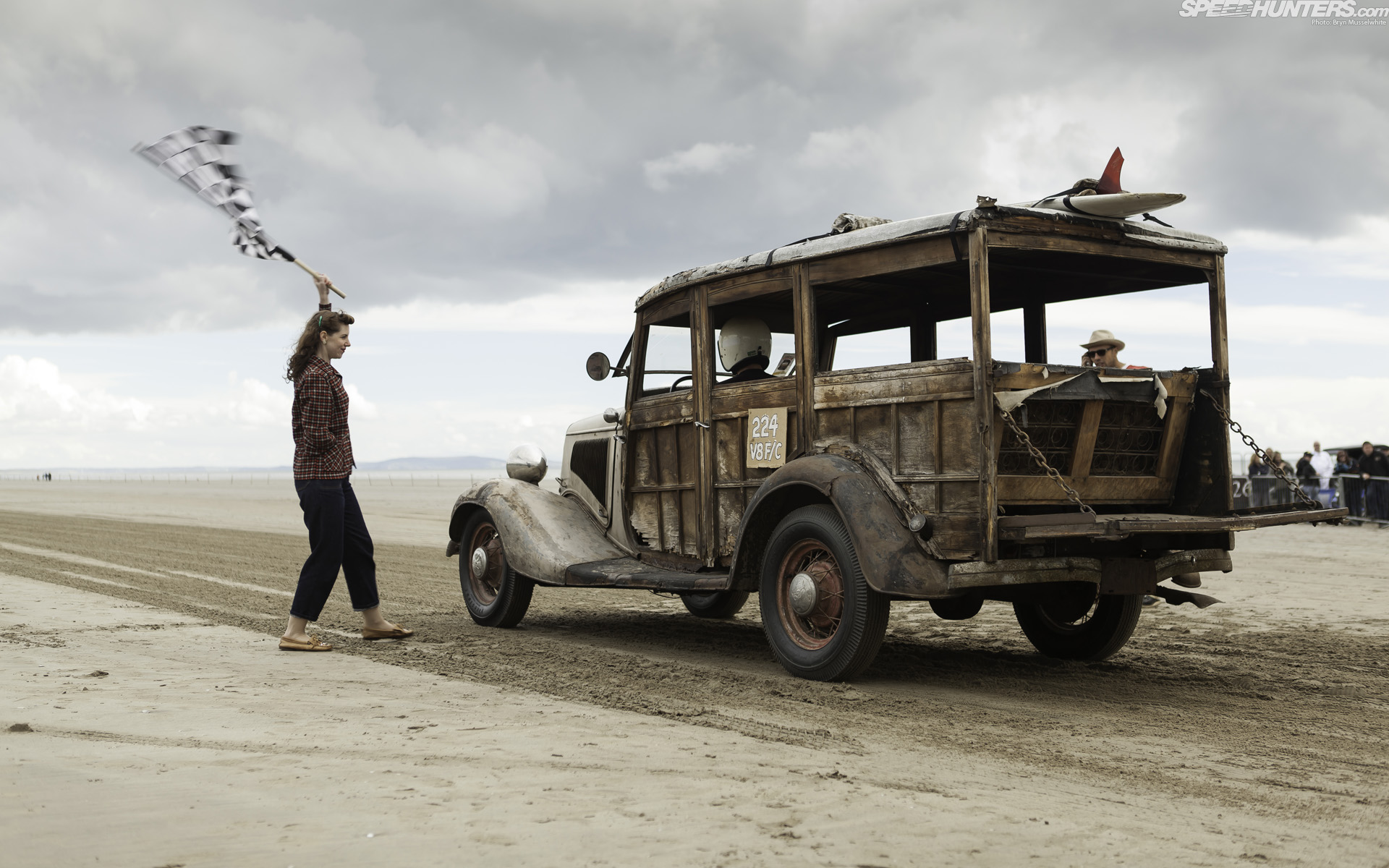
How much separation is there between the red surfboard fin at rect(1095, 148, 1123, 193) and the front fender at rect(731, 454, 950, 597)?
1964mm

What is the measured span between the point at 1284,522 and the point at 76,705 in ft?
19.5

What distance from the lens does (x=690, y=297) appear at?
7340 millimetres

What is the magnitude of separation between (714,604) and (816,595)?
3.18m

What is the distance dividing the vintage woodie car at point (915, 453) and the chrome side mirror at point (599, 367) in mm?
363

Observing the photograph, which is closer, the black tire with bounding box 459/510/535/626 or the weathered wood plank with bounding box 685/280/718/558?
the weathered wood plank with bounding box 685/280/718/558

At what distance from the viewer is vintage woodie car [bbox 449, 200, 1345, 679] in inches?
223

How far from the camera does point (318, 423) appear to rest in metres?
6.96

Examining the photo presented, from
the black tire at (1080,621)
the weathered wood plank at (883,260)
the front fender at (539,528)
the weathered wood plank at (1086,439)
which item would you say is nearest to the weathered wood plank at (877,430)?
the weathered wood plank at (883,260)

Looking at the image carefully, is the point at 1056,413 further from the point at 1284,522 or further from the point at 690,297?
the point at 690,297

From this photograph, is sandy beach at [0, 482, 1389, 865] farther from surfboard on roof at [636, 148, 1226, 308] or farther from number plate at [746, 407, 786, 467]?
surfboard on roof at [636, 148, 1226, 308]

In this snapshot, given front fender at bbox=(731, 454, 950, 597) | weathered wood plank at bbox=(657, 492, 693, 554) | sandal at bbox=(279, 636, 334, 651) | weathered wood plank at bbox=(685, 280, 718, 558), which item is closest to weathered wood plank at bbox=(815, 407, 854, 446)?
front fender at bbox=(731, 454, 950, 597)

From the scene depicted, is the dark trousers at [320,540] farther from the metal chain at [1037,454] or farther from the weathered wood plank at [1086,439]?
the weathered wood plank at [1086,439]

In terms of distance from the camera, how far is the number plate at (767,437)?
657cm

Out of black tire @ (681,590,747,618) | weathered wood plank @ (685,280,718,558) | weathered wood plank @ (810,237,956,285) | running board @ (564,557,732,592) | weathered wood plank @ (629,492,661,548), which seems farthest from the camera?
black tire @ (681,590,747,618)
